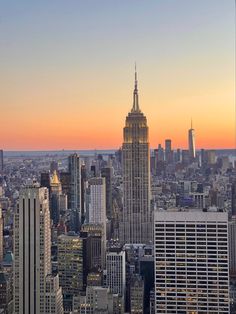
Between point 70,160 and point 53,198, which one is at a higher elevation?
point 70,160

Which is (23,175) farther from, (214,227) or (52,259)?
(214,227)

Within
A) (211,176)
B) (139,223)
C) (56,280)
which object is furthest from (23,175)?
(139,223)

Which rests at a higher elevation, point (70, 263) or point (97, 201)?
point (97, 201)

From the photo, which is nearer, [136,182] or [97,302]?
[97,302]

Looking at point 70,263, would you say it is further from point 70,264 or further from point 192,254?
point 192,254

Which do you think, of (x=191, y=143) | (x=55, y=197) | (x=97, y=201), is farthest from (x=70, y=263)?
(x=191, y=143)

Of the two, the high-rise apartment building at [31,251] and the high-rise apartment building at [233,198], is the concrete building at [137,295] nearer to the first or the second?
the high-rise apartment building at [31,251]

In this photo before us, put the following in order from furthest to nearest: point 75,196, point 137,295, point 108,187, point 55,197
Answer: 1. point 75,196
2. point 108,187
3. point 55,197
4. point 137,295
